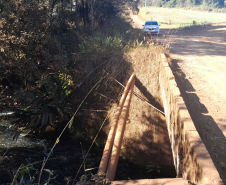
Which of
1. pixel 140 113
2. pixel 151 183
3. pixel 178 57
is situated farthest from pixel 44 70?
pixel 178 57

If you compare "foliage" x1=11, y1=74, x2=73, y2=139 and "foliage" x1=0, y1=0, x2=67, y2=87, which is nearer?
"foliage" x1=11, y1=74, x2=73, y2=139

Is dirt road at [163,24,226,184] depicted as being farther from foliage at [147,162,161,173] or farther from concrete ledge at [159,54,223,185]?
foliage at [147,162,161,173]

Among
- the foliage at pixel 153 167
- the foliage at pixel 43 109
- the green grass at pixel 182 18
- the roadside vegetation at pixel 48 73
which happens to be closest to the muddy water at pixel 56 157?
the foliage at pixel 153 167

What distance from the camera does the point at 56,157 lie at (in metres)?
5.01

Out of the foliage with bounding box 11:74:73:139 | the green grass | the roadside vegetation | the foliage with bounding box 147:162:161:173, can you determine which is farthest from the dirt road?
the green grass

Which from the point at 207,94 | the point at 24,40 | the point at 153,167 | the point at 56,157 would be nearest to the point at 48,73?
the point at 24,40

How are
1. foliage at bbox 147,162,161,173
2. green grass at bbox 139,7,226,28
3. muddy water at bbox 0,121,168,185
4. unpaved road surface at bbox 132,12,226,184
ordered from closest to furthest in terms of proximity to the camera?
A: unpaved road surface at bbox 132,12,226,184 < muddy water at bbox 0,121,168,185 < foliage at bbox 147,162,161,173 < green grass at bbox 139,7,226,28

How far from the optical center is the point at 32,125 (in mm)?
5133

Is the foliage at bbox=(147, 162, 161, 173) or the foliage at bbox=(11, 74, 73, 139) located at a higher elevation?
the foliage at bbox=(11, 74, 73, 139)

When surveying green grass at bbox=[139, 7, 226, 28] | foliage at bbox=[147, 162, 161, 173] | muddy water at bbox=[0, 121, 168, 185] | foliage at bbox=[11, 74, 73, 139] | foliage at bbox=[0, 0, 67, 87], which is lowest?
foliage at bbox=[147, 162, 161, 173]

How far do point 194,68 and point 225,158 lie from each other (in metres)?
4.59

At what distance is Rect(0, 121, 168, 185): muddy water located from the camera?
A: 175 inches

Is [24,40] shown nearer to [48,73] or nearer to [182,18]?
[48,73]

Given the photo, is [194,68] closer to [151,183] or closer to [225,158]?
[225,158]
